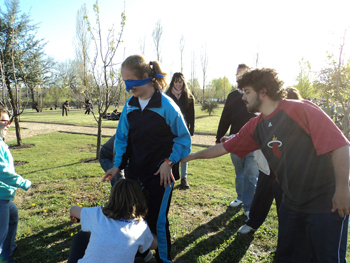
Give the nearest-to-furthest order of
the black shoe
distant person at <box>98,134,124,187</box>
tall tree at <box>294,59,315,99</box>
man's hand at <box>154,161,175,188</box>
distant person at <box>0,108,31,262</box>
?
man's hand at <box>154,161,175,188</box> → distant person at <box>0,108,31,262</box> → distant person at <box>98,134,124,187</box> → the black shoe → tall tree at <box>294,59,315,99</box>

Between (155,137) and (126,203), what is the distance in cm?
62

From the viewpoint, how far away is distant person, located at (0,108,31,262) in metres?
2.39

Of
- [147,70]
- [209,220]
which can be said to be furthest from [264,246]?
[147,70]

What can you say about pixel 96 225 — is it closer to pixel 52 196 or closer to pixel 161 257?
pixel 161 257

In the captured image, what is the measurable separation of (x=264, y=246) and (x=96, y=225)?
228 centimetres

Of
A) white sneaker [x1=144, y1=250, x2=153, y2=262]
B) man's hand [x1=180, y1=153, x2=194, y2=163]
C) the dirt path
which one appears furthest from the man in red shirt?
the dirt path

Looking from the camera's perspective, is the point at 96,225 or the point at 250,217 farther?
the point at 250,217

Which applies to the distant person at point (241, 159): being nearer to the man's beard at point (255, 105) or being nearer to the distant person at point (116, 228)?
the man's beard at point (255, 105)

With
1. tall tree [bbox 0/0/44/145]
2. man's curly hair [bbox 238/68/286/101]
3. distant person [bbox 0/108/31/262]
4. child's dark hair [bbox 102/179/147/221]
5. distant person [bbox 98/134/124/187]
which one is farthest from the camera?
tall tree [bbox 0/0/44/145]

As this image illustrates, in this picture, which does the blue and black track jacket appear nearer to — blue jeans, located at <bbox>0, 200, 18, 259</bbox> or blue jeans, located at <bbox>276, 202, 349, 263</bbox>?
blue jeans, located at <bbox>276, 202, 349, 263</bbox>

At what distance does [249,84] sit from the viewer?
2.03 meters

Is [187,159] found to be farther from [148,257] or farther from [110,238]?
[148,257]

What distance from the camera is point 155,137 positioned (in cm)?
218

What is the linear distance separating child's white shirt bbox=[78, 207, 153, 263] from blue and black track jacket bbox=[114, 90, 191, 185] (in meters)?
0.51
